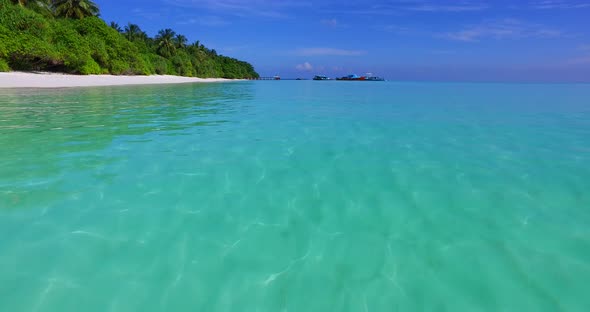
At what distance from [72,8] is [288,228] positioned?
72.9 metres

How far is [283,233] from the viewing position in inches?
169

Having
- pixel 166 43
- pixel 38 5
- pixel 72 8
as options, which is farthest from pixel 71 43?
pixel 166 43

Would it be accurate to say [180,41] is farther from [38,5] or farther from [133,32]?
[38,5]

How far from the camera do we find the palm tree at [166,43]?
84188 millimetres

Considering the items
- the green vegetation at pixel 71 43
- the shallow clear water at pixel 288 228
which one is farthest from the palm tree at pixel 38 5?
the shallow clear water at pixel 288 228

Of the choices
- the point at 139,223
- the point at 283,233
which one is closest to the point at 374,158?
the point at 283,233

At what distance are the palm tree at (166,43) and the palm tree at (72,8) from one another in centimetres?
2570

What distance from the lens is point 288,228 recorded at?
4.43 metres

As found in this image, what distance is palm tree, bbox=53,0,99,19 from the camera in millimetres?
55594

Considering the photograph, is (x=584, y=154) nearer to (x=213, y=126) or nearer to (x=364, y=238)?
(x=364, y=238)

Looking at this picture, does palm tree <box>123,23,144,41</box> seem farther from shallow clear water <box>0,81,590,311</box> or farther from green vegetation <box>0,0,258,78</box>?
shallow clear water <box>0,81,590,311</box>

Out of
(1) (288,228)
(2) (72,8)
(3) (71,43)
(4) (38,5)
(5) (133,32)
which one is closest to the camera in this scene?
(1) (288,228)

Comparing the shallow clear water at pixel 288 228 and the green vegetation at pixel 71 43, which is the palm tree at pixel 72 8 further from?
the shallow clear water at pixel 288 228

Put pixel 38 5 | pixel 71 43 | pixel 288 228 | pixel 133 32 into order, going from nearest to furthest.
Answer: pixel 288 228, pixel 71 43, pixel 38 5, pixel 133 32
